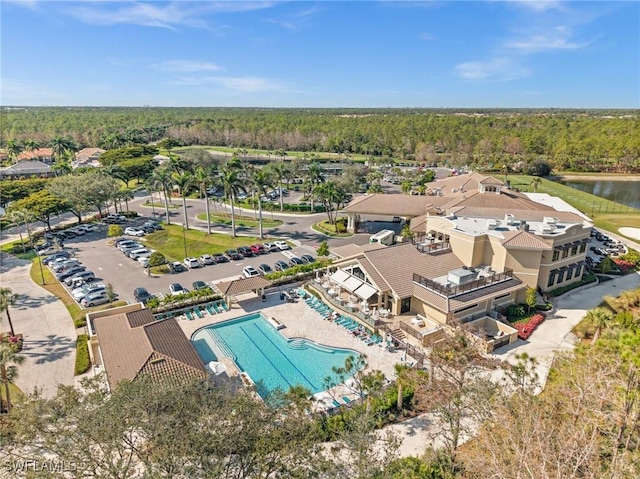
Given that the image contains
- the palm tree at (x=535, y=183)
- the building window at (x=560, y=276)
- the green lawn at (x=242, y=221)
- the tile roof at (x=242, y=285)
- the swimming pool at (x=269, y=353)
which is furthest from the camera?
the palm tree at (x=535, y=183)

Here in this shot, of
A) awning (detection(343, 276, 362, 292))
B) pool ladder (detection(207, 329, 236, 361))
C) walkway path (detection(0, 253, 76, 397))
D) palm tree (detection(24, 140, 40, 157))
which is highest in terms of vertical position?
palm tree (detection(24, 140, 40, 157))

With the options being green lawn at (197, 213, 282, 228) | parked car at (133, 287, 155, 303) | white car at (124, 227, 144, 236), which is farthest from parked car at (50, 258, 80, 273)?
green lawn at (197, 213, 282, 228)

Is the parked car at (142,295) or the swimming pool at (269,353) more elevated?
the parked car at (142,295)

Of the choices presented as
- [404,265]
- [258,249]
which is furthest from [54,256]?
[404,265]

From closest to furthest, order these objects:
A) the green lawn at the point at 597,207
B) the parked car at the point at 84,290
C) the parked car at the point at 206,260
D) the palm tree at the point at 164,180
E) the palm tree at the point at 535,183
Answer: the parked car at the point at 84,290
the parked car at the point at 206,260
the palm tree at the point at 164,180
the green lawn at the point at 597,207
the palm tree at the point at 535,183

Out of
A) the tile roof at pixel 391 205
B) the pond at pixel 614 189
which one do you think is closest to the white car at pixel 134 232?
the tile roof at pixel 391 205

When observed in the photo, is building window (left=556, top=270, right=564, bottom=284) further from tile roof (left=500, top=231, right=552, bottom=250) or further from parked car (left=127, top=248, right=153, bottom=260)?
parked car (left=127, top=248, right=153, bottom=260)

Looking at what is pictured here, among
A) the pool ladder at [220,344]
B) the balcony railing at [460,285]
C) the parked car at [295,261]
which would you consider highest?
the balcony railing at [460,285]

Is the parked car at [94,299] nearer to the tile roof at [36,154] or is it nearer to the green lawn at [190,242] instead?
the green lawn at [190,242]

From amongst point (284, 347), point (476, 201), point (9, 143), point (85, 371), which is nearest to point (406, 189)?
point (476, 201)
